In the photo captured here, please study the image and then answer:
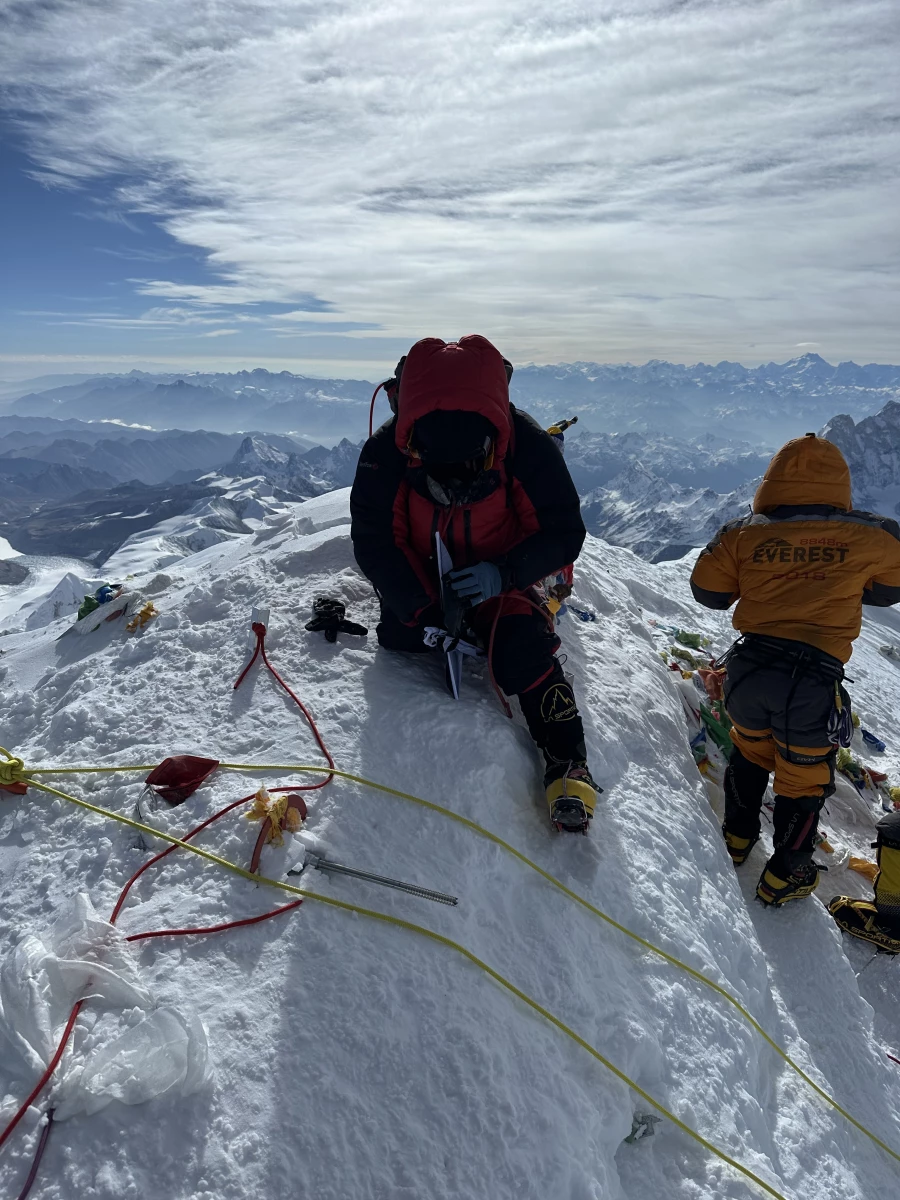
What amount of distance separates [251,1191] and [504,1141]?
2.84ft

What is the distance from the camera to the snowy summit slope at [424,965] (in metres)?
2.10

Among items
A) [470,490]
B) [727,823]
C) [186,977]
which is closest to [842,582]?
[727,823]

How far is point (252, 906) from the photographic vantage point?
2.70 m

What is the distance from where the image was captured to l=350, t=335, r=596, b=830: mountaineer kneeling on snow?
3.73 metres

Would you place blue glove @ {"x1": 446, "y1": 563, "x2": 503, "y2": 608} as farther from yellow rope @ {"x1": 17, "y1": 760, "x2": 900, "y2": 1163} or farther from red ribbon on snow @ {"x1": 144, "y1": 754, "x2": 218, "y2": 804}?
red ribbon on snow @ {"x1": 144, "y1": 754, "x2": 218, "y2": 804}

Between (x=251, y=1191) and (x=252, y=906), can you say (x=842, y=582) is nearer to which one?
(x=252, y=906)

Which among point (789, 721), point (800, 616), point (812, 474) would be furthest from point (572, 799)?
point (812, 474)

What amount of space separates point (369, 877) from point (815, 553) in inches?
132

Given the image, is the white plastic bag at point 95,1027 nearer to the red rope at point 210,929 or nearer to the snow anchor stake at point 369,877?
the red rope at point 210,929

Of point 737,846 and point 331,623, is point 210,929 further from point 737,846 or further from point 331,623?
point 737,846

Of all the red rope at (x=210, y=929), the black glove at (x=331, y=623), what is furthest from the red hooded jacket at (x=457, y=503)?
the red rope at (x=210, y=929)

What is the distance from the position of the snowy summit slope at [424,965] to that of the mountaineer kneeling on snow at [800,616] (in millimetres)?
544

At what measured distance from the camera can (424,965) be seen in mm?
2635

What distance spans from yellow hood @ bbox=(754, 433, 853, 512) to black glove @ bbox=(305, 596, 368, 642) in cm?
300
